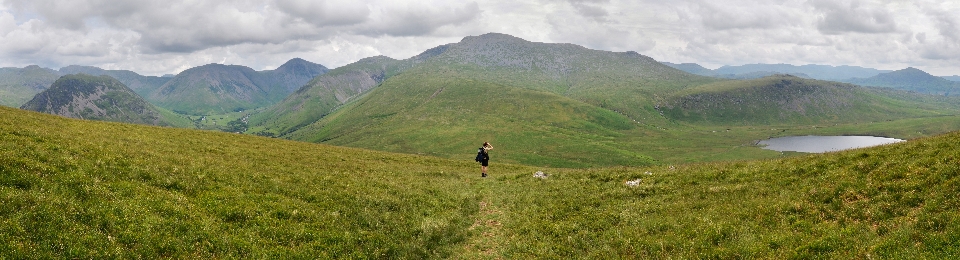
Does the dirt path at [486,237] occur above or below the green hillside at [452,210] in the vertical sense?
below

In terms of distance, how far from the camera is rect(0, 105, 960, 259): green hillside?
13859 mm

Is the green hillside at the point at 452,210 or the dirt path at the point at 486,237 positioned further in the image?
the dirt path at the point at 486,237

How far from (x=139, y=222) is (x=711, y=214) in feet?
74.2

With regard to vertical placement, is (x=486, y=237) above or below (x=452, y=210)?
below

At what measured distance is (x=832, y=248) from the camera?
13.8 metres

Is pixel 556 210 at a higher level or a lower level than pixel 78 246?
lower

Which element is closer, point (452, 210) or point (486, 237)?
point (486, 237)

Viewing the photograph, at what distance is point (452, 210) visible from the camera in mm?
24766

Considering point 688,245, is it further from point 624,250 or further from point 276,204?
point 276,204

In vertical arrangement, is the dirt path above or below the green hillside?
below

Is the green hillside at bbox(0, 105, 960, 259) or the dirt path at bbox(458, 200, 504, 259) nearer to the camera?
the green hillside at bbox(0, 105, 960, 259)

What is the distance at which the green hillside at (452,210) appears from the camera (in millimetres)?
13859

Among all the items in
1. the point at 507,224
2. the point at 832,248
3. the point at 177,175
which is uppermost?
the point at 177,175

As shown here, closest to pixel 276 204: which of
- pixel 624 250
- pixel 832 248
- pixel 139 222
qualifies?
pixel 139 222
